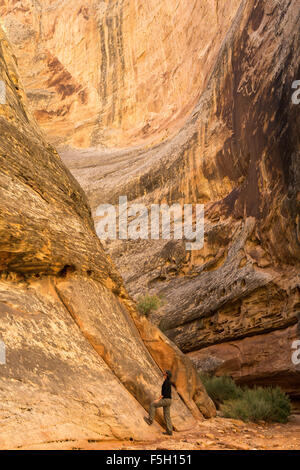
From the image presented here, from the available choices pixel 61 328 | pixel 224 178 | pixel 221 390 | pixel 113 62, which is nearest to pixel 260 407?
pixel 221 390

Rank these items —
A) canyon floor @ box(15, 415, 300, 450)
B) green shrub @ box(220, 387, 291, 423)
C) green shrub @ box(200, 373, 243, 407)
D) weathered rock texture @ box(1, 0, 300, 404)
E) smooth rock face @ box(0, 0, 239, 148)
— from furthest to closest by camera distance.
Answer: smooth rock face @ box(0, 0, 239, 148) → weathered rock texture @ box(1, 0, 300, 404) → green shrub @ box(200, 373, 243, 407) → green shrub @ box(220, 387, 291, 423) → canyon floor @ box(15, 415, 300, 450)

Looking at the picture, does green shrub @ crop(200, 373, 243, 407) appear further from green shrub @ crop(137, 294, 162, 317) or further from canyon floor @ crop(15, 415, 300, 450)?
green shrub @ crop(137, 294, 162, 317)

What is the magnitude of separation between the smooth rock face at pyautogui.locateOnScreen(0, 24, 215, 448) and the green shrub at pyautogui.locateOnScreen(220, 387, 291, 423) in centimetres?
98

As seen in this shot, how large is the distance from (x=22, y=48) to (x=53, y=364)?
52.5m

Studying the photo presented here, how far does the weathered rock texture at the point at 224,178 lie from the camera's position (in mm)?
12070

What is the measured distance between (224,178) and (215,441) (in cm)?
1458

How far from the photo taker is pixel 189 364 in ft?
26.6

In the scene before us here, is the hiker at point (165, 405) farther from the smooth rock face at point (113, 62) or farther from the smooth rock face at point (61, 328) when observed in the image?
the smooth rock face at point (113, 62)

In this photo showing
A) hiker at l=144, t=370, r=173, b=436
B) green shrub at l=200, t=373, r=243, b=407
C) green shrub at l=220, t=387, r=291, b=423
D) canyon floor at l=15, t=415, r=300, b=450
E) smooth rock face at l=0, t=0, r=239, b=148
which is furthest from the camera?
smooth rock face at l=0, t=0, r=239, b=148

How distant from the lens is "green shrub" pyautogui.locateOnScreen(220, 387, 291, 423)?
8.73 meters

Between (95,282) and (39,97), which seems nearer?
(95,282)

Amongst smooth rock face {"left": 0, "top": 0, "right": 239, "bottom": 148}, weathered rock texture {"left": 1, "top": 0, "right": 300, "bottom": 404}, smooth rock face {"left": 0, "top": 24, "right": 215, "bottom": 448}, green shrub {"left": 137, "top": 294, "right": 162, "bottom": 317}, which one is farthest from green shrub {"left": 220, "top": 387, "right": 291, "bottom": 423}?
smooth rock face {"left": 0, "top": 0, "right": 239, "bottom": 148}
